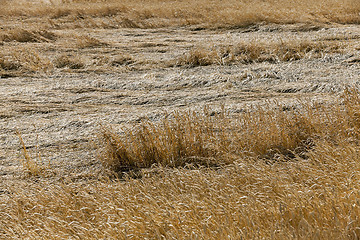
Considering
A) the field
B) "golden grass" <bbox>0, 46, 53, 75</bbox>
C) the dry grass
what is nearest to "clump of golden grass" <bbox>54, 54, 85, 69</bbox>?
the field

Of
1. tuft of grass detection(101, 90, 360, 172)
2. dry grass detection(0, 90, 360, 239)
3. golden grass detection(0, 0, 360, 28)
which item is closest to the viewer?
dry grass detection(0, 90, 360, 239)

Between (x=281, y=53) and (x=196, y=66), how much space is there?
1814 mm

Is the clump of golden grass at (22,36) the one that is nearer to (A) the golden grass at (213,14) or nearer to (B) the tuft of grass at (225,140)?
(A) the golden grass at (213,14)

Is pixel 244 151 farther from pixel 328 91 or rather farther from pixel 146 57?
pixel 146 57

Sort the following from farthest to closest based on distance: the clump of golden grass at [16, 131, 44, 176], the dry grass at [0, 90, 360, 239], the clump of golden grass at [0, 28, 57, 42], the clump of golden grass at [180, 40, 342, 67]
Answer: the clump of golden grass at [0, 28, 57, 42] < the clump of golden grass at [180, 40, 342, 67] < the clump of golden grass at [16, 131, 44, 176] < the dry grass at [0, 90, 360, 239]

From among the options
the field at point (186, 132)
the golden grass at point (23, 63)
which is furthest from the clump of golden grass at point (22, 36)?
the golden grass at point (23, 63)

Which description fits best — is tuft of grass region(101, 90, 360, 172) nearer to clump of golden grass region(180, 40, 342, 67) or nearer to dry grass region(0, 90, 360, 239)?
dry grass region(0, 90, 360, 239)

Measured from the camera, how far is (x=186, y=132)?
201 inches

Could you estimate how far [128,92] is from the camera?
26.2 ft

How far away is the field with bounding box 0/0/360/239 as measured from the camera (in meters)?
3.23

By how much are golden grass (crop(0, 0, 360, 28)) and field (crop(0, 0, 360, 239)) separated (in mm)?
152

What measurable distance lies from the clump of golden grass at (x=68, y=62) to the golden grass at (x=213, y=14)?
5.41 m

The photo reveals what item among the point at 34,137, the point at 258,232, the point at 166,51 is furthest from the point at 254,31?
the point at 258,232

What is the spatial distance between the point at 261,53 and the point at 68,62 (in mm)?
4492
